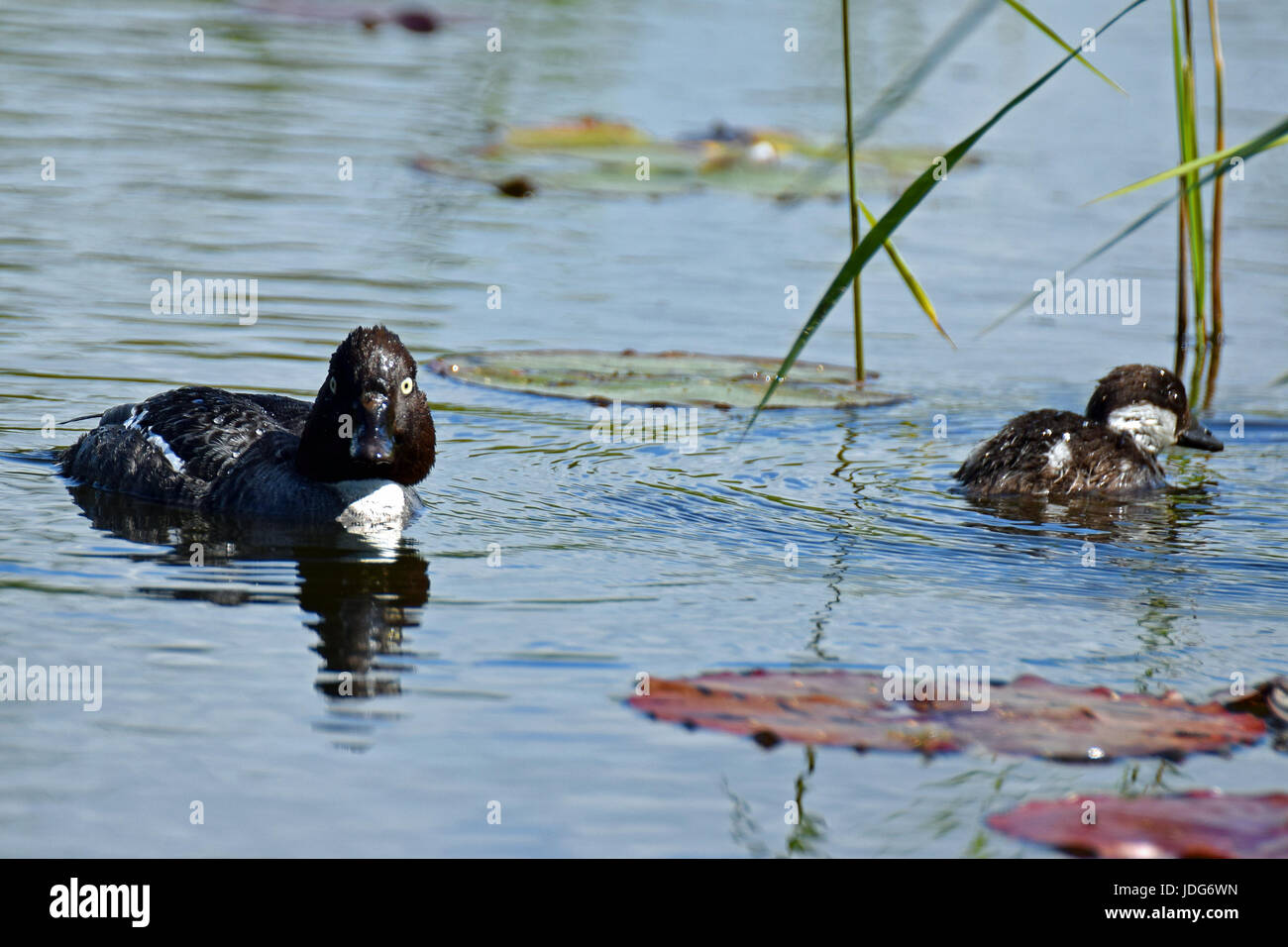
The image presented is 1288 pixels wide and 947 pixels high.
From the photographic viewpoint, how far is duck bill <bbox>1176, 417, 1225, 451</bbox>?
9.62 metres

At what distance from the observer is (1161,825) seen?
4562mm

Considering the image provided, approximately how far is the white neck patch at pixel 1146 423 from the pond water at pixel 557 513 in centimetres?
34

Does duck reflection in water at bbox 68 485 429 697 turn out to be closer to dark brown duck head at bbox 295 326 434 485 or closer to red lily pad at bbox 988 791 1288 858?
dark brown duck head at bbox 295 326 434 485

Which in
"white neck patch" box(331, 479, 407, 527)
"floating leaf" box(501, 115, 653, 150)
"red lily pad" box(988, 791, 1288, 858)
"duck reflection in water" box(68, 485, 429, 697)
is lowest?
"red lily pad" box(988, 791, 1288, 858)

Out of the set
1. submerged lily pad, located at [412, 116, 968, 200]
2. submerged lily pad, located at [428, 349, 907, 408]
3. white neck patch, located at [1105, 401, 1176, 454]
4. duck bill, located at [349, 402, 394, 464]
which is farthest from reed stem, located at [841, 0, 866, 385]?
submerged lily pad, located at [412, 116, 968, 200]

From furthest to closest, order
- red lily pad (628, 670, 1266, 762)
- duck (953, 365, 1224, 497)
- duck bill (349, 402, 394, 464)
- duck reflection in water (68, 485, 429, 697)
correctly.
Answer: duck (953, 365, 1224, 497) < duck bill (349, 402, 394, 464) < duck reflection in water (68, 485, 429, 697) < red lily pad (628, 670, 1266, 762)

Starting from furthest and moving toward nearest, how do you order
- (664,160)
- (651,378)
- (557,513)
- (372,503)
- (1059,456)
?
1. (664,160)
2. (651,378)
3. (1059,456)
4. (557,513)
5. (372,503)

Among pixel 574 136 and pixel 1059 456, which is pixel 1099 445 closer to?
pixel 1059 456

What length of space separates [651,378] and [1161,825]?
5.91 metres

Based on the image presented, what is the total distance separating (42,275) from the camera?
12023 mm

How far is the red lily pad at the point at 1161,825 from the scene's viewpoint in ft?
14.5

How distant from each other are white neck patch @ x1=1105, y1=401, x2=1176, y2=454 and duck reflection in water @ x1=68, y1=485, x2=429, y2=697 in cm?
417

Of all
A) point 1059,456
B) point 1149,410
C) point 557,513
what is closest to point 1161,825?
point 557,513
